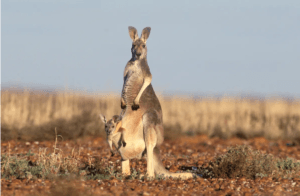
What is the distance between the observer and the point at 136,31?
732cm

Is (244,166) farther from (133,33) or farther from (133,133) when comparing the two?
(133,33)

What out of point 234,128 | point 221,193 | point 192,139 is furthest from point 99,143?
point 221,193

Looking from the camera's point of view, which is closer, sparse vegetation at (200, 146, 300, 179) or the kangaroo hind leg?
the kangaroo hind leg

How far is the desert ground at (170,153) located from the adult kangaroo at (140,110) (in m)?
0.49

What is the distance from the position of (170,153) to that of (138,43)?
5.44 m

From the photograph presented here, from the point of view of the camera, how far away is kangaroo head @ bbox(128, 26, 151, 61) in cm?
711

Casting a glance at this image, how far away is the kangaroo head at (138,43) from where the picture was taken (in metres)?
7.11

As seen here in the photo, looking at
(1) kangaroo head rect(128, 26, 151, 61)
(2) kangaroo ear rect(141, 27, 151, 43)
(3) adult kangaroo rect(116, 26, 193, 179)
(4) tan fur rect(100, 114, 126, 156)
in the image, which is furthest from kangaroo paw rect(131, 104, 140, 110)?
(2) kangaroo ear rect(141, 27, 151, 43)

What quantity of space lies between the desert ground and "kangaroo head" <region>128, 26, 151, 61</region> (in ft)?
6.56

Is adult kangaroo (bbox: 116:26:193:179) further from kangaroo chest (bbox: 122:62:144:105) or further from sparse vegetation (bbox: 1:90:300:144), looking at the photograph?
Result: sparse vegetation (bbox: 1:90:300:144)

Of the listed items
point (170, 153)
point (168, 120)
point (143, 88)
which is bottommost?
point (170, 153)

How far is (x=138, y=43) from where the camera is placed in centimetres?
714

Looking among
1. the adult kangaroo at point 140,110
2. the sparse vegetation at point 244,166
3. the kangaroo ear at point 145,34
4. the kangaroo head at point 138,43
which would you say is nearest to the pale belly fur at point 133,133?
the adult kangaroo at point 140,110

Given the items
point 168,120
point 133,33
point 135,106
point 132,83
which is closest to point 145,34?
point 133,33
